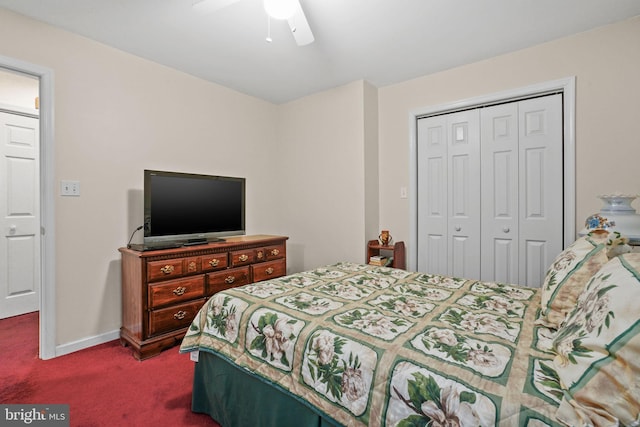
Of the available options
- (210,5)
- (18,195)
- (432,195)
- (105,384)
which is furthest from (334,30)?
(18,195)

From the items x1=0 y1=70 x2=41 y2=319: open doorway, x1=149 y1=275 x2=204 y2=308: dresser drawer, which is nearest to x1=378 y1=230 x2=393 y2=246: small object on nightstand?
x1=149 y1=275 x2=204 y2=308: dresser drawer

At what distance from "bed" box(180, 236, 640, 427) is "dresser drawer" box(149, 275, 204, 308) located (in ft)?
2.89

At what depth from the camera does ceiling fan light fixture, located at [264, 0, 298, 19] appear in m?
1.64

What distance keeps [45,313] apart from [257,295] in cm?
181

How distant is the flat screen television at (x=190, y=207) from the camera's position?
2.52m

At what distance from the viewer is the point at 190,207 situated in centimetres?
277

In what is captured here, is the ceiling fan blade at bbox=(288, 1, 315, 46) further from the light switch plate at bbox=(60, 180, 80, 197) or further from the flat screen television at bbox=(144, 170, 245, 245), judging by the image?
the light switch plate at bbox=(60, 180, 80, 197)

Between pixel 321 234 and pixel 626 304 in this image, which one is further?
pixel 321 234

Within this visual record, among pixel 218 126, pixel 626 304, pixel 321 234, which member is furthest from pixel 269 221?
pixel 626 304

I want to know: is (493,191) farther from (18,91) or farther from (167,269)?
(18,91)

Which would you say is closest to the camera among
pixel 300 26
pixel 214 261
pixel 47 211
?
pixel 300 26

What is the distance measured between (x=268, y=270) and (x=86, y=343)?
61.9 inches

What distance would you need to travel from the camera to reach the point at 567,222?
2486 millimetres

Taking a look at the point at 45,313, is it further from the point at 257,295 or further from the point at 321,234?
the point at 321,234
